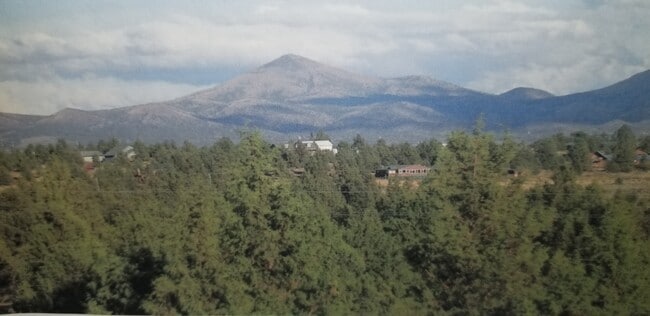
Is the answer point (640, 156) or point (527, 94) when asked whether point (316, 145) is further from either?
point (640, 156)

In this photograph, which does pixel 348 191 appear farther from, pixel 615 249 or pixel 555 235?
pixel 615 249

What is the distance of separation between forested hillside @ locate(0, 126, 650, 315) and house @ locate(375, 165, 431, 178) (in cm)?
7

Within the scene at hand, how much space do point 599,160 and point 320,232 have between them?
8.49 feet

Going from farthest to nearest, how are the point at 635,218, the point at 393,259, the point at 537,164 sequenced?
the point at 393,259
the point at 537,164
the point at 635,218

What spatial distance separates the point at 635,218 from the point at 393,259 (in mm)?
2120

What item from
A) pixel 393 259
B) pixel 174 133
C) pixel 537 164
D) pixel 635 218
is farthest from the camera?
pixel 174 133

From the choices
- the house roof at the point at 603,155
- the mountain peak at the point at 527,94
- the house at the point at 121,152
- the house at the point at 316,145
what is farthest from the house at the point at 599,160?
the house at the point at 121,152

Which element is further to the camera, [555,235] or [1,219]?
[1,219]

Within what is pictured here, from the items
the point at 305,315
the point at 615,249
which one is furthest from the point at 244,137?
the point at 615,249

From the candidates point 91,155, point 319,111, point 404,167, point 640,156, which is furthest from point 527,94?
point 91,155

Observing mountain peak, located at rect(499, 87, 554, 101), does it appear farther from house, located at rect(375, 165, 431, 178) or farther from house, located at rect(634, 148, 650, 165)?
house, located at rect(375, 165, 431, 178)

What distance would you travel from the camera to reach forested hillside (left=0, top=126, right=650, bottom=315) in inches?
219

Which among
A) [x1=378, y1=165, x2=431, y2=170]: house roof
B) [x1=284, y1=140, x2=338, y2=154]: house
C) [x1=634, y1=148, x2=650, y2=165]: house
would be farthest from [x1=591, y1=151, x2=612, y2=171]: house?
[x1=284, y1=140, x2=338, y2=154]: house

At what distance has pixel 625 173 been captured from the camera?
5.80m
